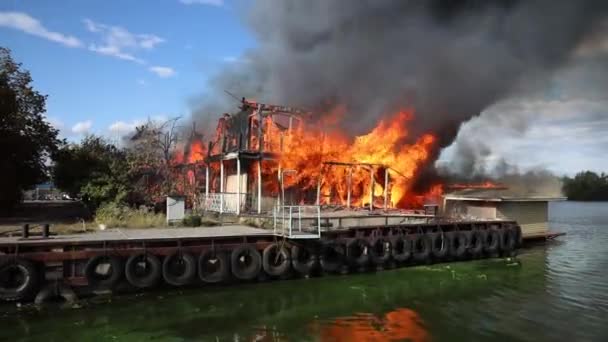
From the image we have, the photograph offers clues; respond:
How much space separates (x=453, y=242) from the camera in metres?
24.7

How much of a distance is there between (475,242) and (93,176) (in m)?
21.2

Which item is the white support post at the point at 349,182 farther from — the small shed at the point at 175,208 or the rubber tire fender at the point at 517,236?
the rubber tire fender at the point at 517,236

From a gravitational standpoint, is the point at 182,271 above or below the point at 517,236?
below

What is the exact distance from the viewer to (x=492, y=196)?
101ft

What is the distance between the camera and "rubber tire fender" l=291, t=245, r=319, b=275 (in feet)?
63.7

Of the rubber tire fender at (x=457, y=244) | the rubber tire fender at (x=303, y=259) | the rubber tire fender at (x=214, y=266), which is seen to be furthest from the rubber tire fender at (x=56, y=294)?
the rubber tire fender at (x=457, y=244)

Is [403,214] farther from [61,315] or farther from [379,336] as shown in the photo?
[61,315]

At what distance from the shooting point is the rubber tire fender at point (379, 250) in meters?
21.7

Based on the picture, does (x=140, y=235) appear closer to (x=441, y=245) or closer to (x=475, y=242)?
(x=441, y=245)

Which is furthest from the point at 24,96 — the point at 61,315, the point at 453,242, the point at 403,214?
the point at 453,242

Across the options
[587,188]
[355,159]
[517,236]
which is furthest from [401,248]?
[587,188]

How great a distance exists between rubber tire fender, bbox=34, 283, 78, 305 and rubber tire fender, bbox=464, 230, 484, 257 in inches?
748

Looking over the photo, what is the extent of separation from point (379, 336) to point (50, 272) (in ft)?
35.7

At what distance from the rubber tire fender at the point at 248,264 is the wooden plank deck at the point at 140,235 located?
674 mm
